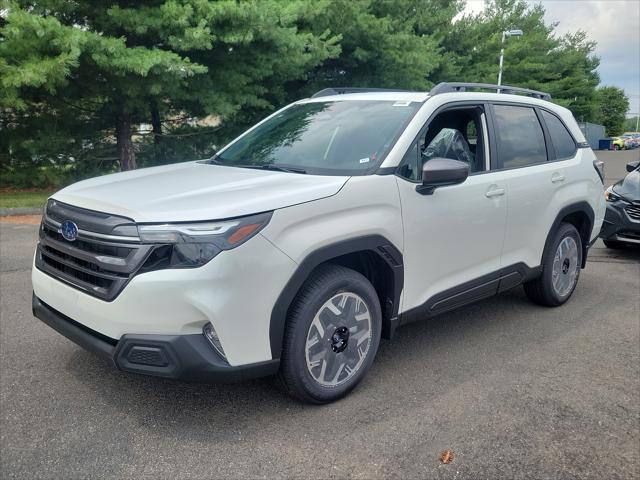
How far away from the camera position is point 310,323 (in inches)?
120

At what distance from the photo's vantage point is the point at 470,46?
27484mm

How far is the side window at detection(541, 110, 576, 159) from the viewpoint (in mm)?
5008

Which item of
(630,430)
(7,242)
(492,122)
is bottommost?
(7,242)

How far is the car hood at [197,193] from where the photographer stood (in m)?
2.73

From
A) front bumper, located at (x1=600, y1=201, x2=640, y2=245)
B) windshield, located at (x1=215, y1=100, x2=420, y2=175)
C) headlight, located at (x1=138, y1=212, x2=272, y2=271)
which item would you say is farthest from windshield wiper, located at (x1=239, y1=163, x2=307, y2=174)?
front bumper, located at (x1=600, y1=201, x2=640, y2=245)

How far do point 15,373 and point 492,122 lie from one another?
382 cm

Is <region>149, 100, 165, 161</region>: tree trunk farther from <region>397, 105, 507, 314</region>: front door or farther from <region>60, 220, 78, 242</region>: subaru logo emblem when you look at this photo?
<region>60, 220, 78, 242</region>: subaru logo emblem

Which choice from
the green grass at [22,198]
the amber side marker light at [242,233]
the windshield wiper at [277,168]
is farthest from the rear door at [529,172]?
the green grass at [22,198]

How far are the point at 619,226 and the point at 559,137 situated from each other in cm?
307

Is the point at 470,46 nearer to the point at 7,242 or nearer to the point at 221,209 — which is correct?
the point at 7,242

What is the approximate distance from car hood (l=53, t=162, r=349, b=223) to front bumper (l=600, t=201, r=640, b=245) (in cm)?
566

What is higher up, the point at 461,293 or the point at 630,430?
the point at 461,293

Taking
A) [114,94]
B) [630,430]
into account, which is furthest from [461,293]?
[114,94]

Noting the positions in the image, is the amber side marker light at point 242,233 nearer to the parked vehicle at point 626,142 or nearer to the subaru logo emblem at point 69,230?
the subaru logo emblem at point 69,230
